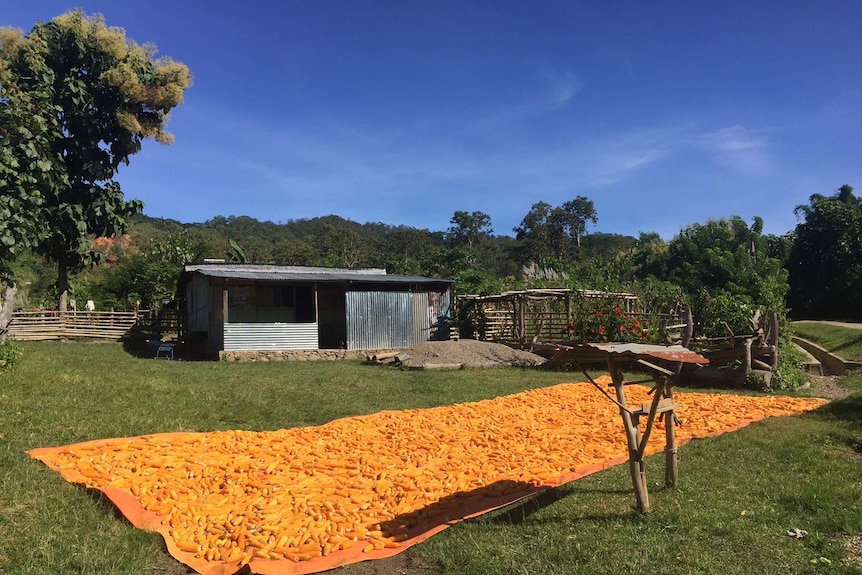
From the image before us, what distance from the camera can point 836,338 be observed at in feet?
65.1

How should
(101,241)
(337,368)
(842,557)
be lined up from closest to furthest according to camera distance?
1. (842,557)
2. (337,368)
3. (101,241)

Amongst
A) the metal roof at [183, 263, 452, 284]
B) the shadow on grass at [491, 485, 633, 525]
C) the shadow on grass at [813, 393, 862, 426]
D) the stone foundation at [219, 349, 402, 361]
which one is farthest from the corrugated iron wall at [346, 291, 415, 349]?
the shadow on grass at [491, 485, 633, 525]

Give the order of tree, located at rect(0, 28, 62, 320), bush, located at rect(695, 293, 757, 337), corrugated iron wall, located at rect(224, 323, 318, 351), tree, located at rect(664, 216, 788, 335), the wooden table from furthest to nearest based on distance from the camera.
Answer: corrugated iron wall, located at rect(224, 323, 318, 351) → tree, located at rect(664, 216, 788, 335) → bush, located at rect(695, 293, 757, 337) → tree, located at rect(0, 28, 62, 320) → the wooden table

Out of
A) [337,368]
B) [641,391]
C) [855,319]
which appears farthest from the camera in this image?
[855,319]

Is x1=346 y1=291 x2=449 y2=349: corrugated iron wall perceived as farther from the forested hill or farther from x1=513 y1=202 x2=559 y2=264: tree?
x1=513 y1=202 x2=559 y2=264: tree

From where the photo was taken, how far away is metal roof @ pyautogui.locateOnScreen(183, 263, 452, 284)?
18934mm

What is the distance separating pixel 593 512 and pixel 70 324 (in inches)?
1018

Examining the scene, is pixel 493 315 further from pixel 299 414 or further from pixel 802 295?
pixel 802 295

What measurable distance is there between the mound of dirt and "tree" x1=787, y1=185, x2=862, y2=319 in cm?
2261

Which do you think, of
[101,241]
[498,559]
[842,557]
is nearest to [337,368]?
[498,559]

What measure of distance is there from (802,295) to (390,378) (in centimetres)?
3004

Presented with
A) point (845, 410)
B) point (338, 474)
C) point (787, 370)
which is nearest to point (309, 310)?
point (787, 370)

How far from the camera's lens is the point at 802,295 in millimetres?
32688

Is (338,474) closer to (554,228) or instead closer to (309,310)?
(309,310)
